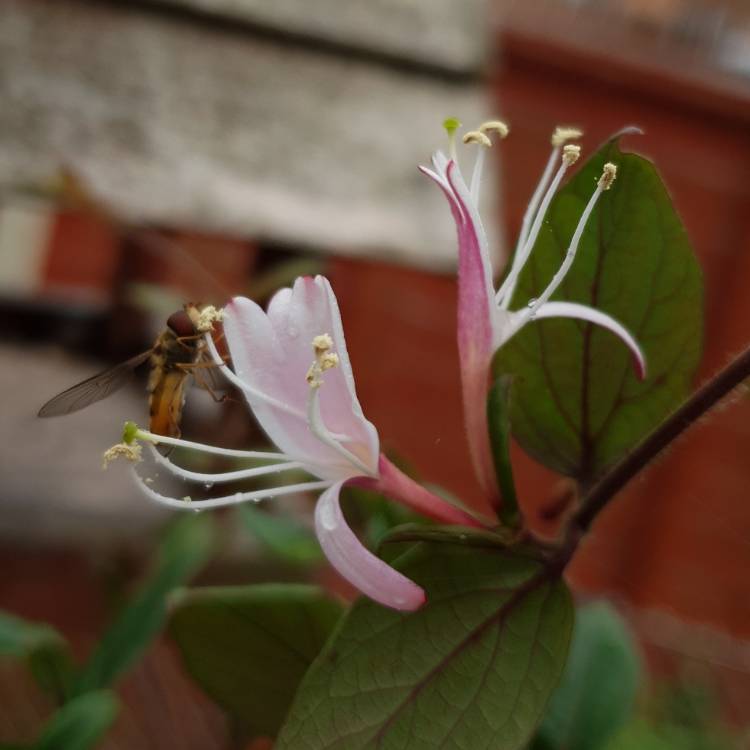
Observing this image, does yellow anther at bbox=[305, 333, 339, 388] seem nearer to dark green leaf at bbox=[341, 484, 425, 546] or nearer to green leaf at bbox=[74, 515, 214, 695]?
dark green leaf at bbox=[341, 484, 425, 546]

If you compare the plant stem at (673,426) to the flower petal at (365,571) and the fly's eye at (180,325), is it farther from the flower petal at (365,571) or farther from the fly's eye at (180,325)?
the fly's eye at (180,325)

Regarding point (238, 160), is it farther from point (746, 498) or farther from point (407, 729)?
point (746, 498)

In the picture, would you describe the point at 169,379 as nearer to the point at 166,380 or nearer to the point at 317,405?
the point at 166,380

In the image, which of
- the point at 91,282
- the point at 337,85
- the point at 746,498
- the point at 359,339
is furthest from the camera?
the point at 91,282

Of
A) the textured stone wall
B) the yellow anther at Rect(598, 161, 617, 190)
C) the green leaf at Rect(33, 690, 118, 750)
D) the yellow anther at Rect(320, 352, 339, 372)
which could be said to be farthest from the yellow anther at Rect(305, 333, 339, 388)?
the textured stone wall

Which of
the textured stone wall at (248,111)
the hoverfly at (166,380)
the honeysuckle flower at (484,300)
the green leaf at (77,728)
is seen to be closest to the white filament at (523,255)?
the honeysuckle flower at (484,300)

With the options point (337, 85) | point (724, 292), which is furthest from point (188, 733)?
point (724, 292)

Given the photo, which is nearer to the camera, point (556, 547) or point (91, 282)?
point (556, 547)
